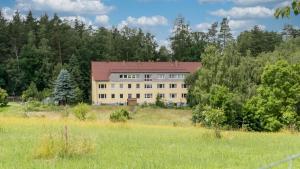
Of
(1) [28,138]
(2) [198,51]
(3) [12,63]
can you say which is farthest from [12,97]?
(1) [28,138]

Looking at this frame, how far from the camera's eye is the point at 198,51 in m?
106

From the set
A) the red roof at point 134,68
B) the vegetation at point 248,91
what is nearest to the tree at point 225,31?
the red roof at point 134,68

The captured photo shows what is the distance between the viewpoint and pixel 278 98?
44719mm

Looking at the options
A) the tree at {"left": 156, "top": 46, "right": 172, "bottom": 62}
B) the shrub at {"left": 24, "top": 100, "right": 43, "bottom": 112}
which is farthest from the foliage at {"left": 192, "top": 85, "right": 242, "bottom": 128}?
the tree at {"left": 156, "top": 46, "right": 172, "bottom": 62}

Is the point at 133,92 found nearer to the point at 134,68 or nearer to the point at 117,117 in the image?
the point at 134,68

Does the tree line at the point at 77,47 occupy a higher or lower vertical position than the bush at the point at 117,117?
Result: higher

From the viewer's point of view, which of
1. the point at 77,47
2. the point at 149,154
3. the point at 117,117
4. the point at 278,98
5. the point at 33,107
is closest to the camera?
the point at 149,154

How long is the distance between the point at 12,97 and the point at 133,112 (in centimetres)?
2980

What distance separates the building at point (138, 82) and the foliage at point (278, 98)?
4122 centimetres

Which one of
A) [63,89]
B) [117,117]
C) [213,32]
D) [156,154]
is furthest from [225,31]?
[156,154]

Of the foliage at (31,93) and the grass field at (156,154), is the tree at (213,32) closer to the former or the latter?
the foliage at (31,93)

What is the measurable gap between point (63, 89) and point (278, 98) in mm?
43334

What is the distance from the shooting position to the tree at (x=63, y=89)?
3110 inches

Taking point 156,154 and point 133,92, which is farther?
point 133,92
